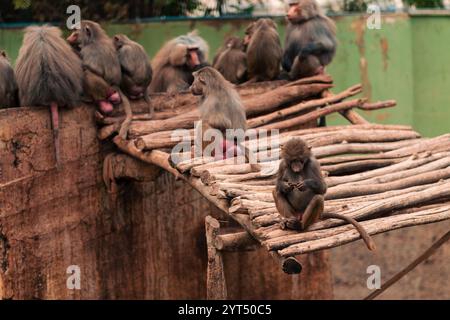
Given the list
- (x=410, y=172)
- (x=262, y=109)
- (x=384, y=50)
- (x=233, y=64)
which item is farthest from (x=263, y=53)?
(x=410, y=172)

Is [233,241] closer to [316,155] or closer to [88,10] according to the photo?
[316,155]

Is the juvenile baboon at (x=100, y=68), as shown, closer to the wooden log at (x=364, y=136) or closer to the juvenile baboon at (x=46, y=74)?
the juvenile baboon at (x=46, y=74)

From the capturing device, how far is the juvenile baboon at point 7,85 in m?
8.28

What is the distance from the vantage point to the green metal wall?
36.9 ft

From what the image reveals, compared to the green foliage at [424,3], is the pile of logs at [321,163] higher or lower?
lower

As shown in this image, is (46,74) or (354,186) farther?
(46,74)

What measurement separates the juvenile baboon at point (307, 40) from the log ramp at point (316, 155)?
25 cm

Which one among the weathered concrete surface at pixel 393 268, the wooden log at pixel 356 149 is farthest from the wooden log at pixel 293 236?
the weathered concrete surface at pixel 393 268

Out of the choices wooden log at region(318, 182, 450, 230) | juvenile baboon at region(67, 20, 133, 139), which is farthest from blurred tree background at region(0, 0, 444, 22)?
wooden log at region(318, 182, 450, 230)

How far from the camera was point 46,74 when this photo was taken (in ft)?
27.3

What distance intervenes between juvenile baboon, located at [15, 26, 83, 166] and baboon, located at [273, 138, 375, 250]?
254 cm

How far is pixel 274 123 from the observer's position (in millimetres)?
9156

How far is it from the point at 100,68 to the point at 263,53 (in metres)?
1.89
